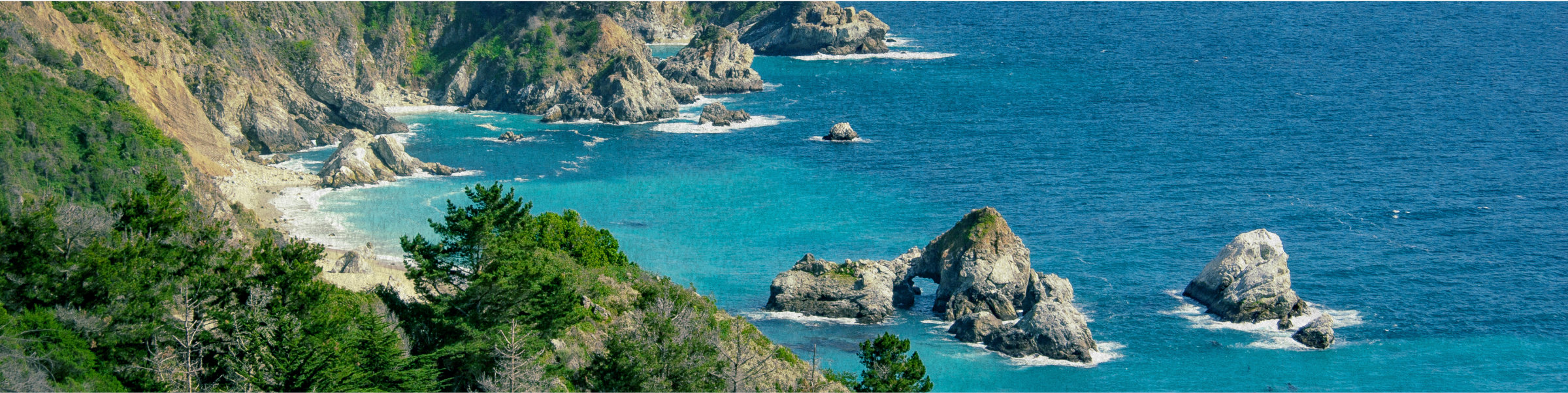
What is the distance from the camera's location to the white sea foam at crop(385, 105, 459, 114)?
145 metres

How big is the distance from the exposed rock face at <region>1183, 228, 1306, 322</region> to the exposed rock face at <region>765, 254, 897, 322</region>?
20042mm

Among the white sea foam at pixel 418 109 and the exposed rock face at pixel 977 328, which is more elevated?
the white sea foam at pixel 418 109

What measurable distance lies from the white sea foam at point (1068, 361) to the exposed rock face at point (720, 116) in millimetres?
72935

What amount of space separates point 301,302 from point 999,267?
4532 centimetres

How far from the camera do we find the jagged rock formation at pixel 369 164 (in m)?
108

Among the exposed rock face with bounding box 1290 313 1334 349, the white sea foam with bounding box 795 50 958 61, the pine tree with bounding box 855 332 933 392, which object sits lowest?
the exposed rock face with bounding box 1290 313 1334 349

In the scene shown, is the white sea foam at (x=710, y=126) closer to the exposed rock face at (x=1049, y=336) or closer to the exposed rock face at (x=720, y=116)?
the exposed rock face at (x=720, y=116)

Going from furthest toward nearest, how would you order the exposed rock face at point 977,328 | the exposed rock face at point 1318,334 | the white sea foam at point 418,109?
the white sea foam at point 418,109 → the exposed rock face at point 977,328 → the exposed rock face at point 1318,334

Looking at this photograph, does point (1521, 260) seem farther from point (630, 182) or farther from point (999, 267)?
point (630, 182)

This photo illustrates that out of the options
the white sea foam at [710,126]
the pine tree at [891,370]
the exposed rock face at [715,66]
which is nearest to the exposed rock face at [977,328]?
the pine tree at [891,370]

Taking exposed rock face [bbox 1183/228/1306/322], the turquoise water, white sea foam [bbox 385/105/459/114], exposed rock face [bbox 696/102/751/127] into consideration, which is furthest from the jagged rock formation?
exposed rock face [bbox 1183/228/1306/322]

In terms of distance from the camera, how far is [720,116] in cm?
14250

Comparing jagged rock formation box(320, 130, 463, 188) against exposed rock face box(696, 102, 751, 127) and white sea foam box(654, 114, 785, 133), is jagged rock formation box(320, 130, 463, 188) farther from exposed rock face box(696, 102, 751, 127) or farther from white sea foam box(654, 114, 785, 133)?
exposed rock face box(696, 102, 751, 127)

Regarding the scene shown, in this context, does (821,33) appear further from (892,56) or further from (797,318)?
(797,318)
